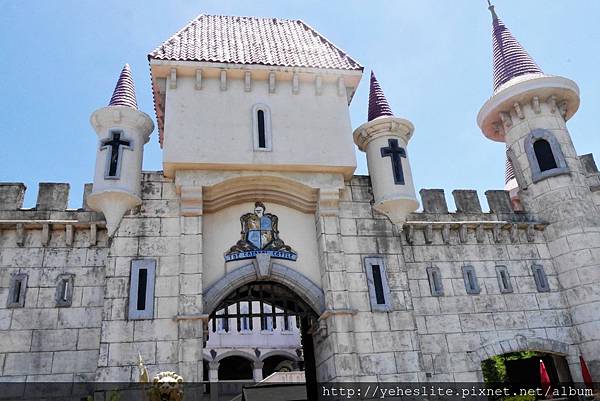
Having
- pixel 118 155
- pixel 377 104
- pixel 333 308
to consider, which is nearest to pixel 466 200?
pixel 377 104

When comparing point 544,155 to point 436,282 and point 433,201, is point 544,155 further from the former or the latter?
point 436,282

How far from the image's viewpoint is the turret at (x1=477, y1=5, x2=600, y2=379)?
51.1 feet

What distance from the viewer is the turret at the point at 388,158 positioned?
49.2 feet

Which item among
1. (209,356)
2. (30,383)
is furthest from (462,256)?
(209,356)

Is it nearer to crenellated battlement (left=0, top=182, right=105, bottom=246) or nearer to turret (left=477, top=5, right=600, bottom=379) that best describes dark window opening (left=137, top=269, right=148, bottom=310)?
crenellated battlement (left=0, top=182, right=105, bottom=246)

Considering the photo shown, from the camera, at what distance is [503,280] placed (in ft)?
53.0

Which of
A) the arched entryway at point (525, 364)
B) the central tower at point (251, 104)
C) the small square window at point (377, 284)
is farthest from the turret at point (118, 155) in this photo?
the arched entryway at point (525, 364)

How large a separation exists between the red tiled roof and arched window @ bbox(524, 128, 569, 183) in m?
7.05

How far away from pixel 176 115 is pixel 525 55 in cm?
1424

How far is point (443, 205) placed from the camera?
56.1 feet

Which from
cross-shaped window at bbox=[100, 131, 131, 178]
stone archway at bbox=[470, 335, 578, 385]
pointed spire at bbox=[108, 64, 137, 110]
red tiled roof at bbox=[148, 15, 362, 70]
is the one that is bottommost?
stone archway at bbox=[470, 335, 578, 385]

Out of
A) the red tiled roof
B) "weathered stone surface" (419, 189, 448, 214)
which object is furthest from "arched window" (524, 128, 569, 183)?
the red tiled roof

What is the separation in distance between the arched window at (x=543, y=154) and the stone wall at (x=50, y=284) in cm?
1462

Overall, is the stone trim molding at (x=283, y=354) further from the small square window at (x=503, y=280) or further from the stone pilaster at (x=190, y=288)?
the stone pilaster at (x=190, y=288)
